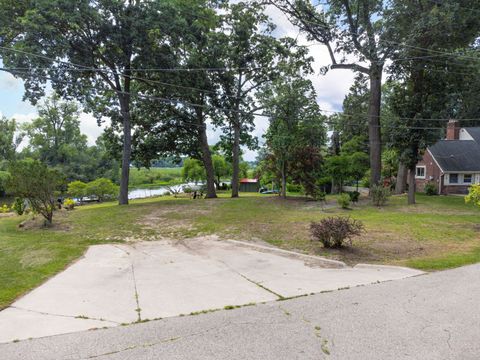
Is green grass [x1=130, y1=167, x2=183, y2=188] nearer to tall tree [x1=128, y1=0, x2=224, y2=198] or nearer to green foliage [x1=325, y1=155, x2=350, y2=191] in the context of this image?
tall tree [x1=128, y1=0, x2=224, y2=198]

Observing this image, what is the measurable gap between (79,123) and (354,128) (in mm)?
41012

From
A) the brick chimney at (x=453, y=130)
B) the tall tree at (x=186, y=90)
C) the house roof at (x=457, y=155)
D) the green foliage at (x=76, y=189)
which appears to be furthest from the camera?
the green foliage at (x=76, y=189)

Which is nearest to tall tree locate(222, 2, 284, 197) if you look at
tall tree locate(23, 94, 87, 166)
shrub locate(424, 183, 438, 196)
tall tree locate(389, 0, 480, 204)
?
tall tree locate(389, 0, 480, 204)

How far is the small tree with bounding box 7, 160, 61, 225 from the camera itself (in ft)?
36.4

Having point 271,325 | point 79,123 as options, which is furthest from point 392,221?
point 79,123

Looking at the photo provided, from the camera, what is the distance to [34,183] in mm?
11156

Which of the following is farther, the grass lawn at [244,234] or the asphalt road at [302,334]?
the grass lawn at [244,234]

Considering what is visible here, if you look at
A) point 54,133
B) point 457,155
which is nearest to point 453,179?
point 457,155

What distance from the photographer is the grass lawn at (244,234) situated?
23.3ft

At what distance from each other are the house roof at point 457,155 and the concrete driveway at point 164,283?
82.9 feet

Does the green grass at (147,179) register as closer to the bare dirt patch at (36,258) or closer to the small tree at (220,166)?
the small tree at (220,166)

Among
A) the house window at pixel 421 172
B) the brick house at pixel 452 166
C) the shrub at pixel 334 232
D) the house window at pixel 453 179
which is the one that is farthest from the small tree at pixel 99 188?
the house window at pixel 453 179

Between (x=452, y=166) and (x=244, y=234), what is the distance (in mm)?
24419

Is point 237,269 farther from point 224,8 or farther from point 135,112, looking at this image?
point 224,8
